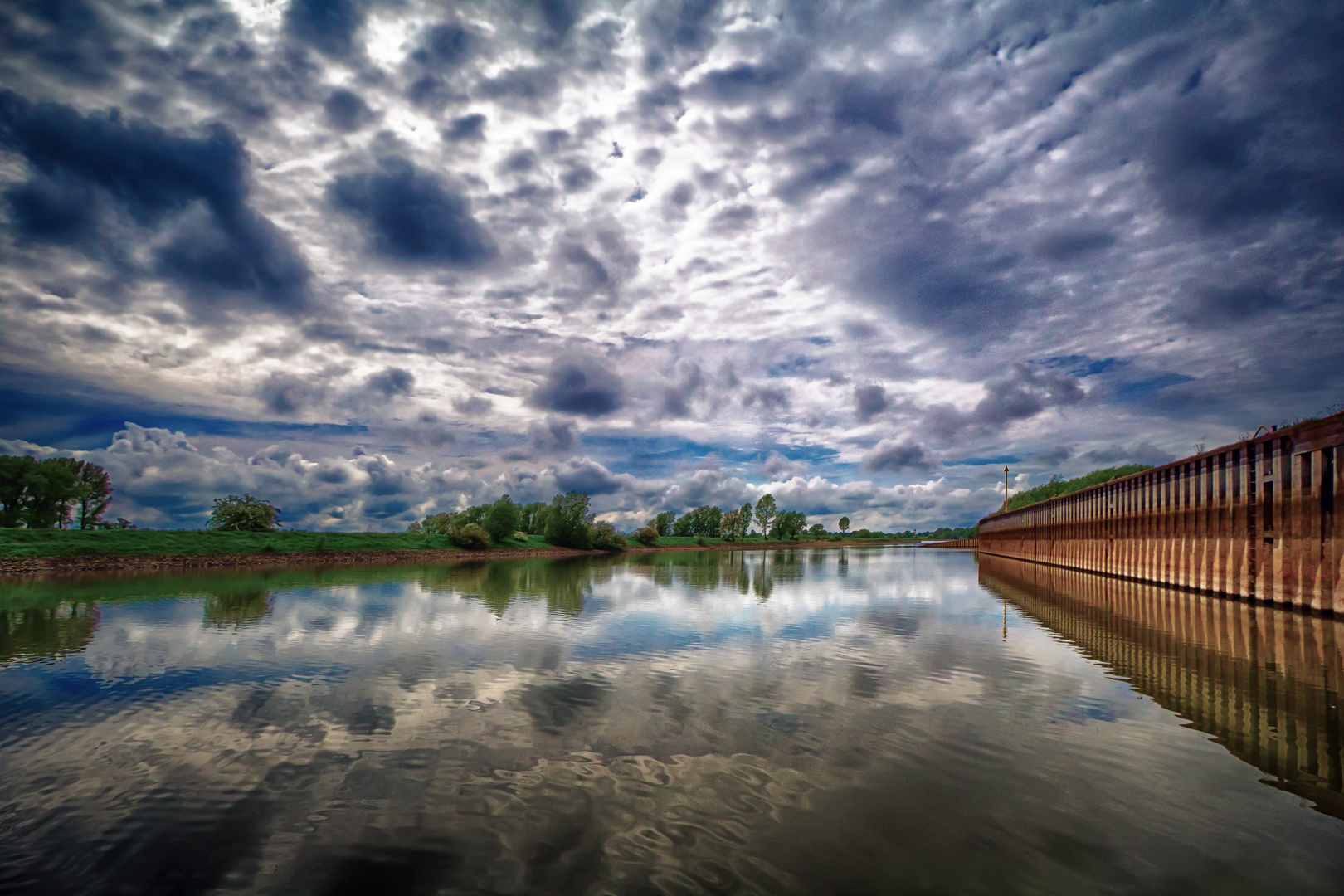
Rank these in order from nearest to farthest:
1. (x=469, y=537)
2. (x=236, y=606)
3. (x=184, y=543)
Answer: (x=236, y=606) < (x=184, y=543) < (x=469, y=537)

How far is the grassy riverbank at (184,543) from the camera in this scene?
4372 cm

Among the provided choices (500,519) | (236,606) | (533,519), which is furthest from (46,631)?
(533,519)

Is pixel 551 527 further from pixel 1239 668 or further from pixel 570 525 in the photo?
pixel 1239 668

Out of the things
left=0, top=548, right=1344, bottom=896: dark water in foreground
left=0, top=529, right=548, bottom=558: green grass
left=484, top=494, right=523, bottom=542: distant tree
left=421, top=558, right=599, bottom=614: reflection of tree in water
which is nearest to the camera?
left=0, top=548, right=1344, bottom=896: dark water in foreground

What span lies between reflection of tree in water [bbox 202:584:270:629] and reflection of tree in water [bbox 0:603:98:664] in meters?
3.15

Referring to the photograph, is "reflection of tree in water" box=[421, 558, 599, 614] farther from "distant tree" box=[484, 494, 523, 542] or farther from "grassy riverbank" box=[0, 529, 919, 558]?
"distant tree" box=[484, 494, 523, 542]

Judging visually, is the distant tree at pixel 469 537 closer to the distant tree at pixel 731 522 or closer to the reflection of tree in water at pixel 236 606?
the reflection of tree in water at pixel 236 606

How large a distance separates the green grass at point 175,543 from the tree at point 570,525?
3648cm

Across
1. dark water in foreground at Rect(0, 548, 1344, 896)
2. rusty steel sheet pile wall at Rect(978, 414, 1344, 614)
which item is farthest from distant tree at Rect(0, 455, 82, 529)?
rusty steel sheet pile wall at Rect(978, 414, 1344, 614)

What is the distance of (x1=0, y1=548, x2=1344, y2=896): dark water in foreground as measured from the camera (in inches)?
201

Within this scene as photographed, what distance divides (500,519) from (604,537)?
930 inches

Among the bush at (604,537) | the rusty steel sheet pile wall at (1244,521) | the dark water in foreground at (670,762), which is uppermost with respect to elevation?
the rusty steel sheet pile wall at (1244,521)

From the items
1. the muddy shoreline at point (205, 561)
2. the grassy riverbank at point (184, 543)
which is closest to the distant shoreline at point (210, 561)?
the muddy shoreline at point (205, 561)

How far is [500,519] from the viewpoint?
10288cm
